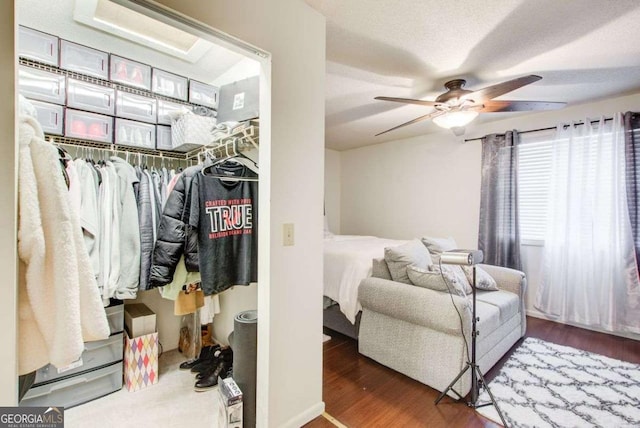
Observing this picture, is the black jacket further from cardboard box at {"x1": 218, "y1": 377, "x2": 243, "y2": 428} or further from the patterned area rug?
the patterned area rug

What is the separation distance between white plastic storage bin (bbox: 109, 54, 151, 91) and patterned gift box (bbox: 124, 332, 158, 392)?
67.0 inches

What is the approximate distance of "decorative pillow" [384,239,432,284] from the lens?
7.55 feet

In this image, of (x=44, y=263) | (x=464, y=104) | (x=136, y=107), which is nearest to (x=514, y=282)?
(x=464, y=104)

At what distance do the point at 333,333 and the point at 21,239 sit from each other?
2598 millimetres

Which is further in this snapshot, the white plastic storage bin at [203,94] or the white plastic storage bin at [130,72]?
the white plastic storage bin at [203,94]

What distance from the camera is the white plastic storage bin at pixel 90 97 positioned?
175 centimetres

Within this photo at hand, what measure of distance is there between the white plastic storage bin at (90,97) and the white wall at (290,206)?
1.17 meters

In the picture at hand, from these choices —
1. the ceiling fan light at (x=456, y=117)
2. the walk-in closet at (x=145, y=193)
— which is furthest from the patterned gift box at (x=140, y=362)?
the ceiling fan light at (x=456, y=117)

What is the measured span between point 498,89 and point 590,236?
2.09 m

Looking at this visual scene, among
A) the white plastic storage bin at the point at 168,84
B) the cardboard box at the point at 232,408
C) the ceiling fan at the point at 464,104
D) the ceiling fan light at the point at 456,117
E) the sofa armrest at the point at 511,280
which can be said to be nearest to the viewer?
the cardboard box at the point at 232,408

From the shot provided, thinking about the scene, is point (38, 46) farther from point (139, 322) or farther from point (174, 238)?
point (139, 322)

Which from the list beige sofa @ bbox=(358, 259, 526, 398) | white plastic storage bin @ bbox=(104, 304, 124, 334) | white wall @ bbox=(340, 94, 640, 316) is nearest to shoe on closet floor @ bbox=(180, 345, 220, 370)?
white plastic storage bin @ bbox=(104, 304, 124, 334)

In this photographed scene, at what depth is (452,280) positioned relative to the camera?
6.63ft

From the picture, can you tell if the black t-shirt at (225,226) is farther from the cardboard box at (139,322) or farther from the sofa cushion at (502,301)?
the sofa cushion at (502,301)
